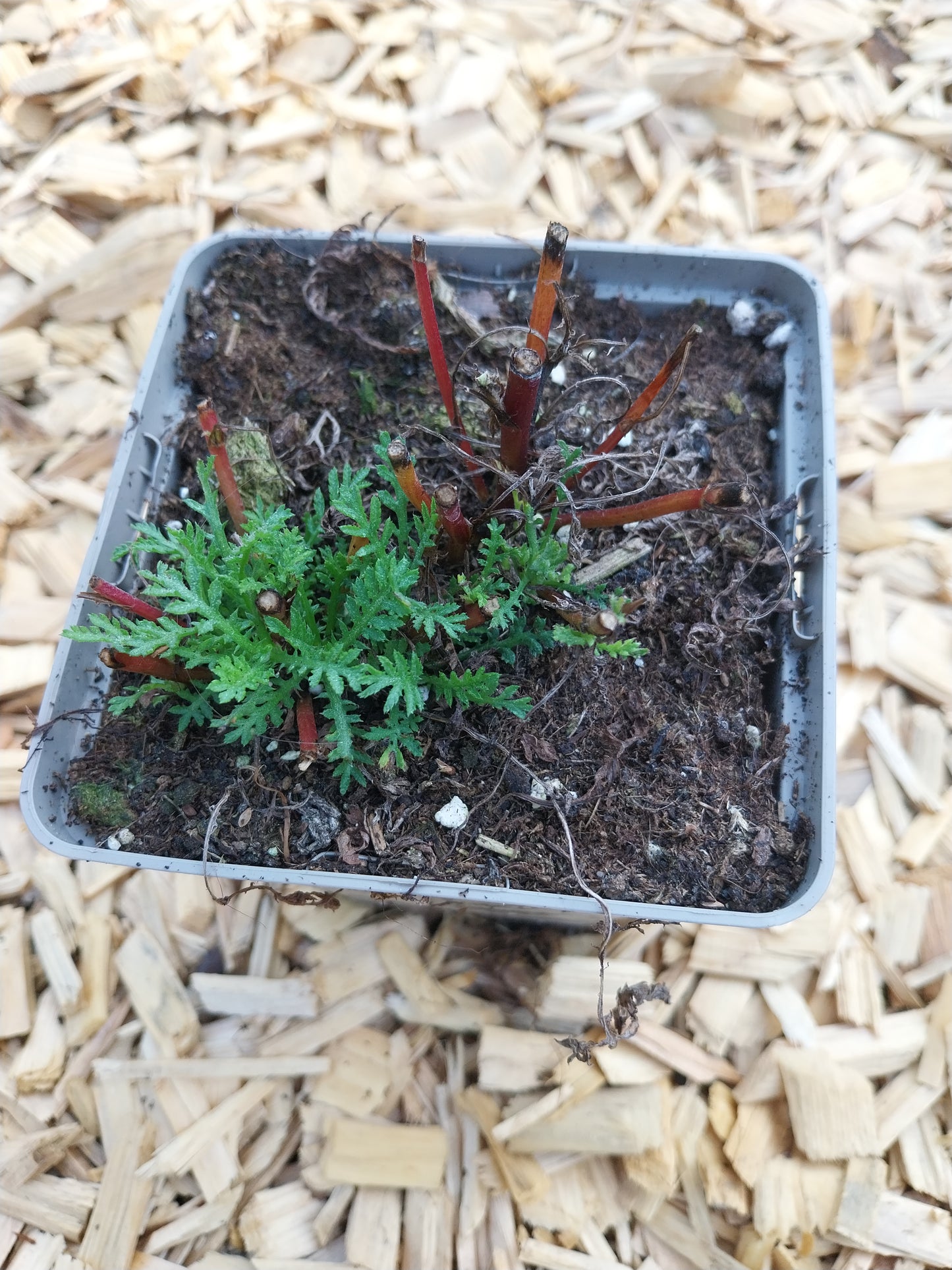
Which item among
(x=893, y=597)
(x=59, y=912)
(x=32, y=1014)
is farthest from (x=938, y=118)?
(x=32, y=1014)

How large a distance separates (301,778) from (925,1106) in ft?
3.46

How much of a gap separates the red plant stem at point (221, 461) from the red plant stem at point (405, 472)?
0.20 m

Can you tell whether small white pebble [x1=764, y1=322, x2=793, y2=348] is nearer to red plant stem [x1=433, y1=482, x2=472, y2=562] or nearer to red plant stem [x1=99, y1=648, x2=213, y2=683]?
red plant stem [x1=433, y1=482, x2=472, y2=562]

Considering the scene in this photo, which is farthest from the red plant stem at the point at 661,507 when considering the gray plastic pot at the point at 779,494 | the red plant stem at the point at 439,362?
the gray plastic pot at the point at 779,494

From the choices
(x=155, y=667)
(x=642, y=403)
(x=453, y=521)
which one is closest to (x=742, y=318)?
(x=642, y=403)

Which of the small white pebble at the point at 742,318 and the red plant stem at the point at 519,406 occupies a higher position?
the red plant stem at the point at 519,406

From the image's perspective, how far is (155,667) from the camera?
3.36 ft

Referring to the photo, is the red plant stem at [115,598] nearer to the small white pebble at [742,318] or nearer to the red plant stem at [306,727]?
the red plant stem at [306,727]

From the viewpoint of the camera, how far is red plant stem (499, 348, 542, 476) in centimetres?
86

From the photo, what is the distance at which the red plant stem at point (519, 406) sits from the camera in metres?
0.86

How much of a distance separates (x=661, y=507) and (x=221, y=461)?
0.48 m

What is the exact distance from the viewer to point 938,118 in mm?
1941

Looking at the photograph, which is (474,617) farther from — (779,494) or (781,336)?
(781,336)

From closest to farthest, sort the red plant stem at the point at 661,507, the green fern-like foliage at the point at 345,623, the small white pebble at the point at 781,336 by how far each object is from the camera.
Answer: the red plant stem at the point at 661,507
the green fern-like foliage at the point at 345,623
the small white pebble at the point at 781,336
